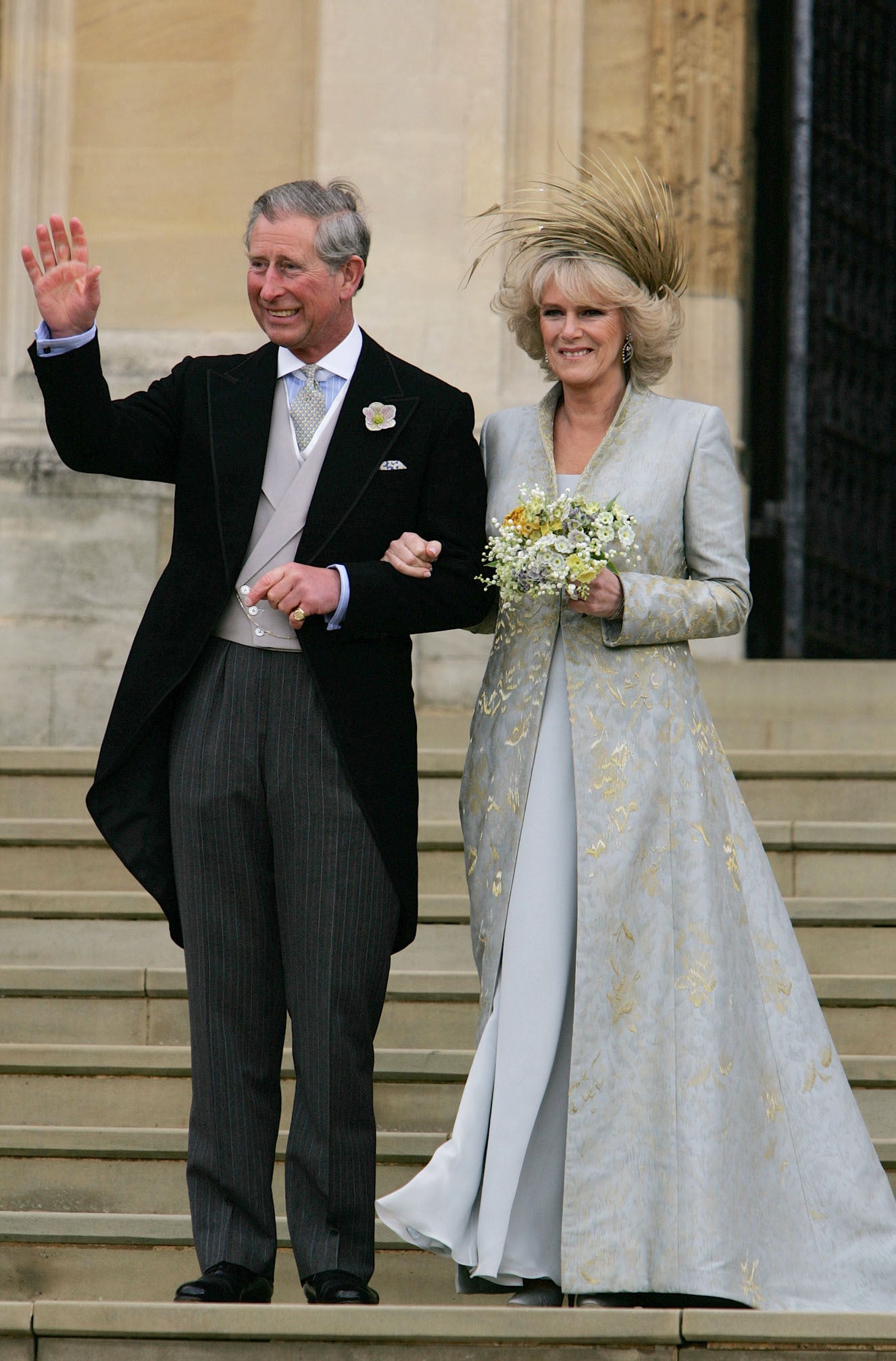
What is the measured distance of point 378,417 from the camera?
3486 millimetres

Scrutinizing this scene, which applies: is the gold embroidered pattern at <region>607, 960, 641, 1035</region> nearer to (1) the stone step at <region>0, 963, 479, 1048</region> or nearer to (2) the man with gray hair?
(2) the man with gray hair

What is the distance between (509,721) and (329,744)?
400 millimetres

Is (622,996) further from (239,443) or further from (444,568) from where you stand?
(239,443)

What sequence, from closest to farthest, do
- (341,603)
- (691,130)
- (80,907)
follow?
(341,603) < (80,907) < (691,130)

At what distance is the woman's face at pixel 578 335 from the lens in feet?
11.9

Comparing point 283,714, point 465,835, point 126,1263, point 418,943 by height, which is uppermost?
point 283,714

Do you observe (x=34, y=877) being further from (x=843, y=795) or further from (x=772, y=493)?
(x=772, y=493)

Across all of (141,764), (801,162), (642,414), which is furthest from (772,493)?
(141,764)

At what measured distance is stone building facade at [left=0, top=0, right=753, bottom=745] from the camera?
7.50 meters

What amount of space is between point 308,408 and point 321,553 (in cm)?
30

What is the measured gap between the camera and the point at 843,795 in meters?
5.90

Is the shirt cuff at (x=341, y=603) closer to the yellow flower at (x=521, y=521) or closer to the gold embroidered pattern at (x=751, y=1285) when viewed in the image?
the yellow flower at (x=521, y=521)

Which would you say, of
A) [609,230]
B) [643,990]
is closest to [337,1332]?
[643,990]

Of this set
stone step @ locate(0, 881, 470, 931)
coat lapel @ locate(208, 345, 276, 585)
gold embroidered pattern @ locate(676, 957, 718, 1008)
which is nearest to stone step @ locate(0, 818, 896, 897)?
stone step @ locate(0, 881, 470, 931)
